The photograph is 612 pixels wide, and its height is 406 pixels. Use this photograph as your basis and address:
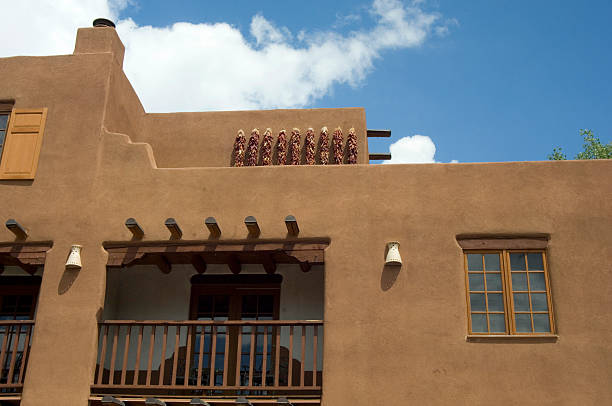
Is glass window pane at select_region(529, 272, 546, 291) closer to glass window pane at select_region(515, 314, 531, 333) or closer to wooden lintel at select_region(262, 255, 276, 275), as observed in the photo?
glass window pane at select_region(515, 314, 531, 333)

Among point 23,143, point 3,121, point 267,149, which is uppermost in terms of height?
point 267,149

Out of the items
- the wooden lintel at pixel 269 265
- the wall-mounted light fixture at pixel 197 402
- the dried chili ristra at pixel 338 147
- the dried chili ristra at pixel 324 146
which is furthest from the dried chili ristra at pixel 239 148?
the wall-mounted light fixture at pixel 197 402

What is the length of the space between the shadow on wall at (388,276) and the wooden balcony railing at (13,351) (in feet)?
18.0

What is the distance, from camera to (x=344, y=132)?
602 inches

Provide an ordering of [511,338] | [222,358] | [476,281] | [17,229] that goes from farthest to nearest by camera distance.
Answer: [222,358] → [17,229] → [476,281] → [511,338]

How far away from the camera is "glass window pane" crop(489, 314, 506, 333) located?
440 inches

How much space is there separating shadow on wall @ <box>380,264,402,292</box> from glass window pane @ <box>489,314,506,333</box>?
1.53 m

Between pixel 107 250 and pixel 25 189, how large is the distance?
1.88 m

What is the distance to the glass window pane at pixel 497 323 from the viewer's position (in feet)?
36.7

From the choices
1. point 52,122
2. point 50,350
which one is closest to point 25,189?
point 52,122

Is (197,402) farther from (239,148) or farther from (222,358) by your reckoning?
(239,148)

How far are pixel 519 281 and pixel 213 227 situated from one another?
15.7ft

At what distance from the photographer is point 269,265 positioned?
12.9 m

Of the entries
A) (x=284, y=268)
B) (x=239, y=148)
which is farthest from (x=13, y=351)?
(x=239, y=148)
